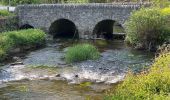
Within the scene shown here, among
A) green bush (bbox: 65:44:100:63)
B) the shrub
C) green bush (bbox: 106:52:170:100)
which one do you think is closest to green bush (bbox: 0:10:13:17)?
the shrub

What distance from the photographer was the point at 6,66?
4016cm

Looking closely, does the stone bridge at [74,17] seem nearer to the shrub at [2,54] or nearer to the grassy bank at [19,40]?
the grassy bank at [19,40]

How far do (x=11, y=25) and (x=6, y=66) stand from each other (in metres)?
21.6

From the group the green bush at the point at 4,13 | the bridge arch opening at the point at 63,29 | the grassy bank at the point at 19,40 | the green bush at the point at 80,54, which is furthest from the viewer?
the bridge arch opening at the point at 63,29

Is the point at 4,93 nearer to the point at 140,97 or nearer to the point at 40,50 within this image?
the point at 140,97

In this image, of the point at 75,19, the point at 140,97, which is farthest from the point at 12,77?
the point at 75,19

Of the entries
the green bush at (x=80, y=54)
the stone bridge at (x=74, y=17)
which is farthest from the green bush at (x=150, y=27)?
the green bush at (x=80, y=54)

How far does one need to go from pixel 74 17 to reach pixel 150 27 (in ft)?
51.1

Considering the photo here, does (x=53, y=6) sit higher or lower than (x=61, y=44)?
higher

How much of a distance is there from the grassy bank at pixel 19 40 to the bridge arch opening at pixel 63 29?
907 centimetres

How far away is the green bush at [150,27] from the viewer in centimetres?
4600

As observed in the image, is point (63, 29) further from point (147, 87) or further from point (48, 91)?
point (147, 87)

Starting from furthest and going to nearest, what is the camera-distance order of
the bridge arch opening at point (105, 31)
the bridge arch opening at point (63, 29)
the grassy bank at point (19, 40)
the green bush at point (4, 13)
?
the bridge arch opening at point (63, 29), the green bush at point (4, 13), the bridge arch opening at point (105, 31), the grassy bank at point (19, 40)

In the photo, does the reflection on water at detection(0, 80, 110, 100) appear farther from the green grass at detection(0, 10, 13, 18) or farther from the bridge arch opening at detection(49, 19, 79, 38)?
the bridge arch opening at detection(49, 19, 79, 38)
